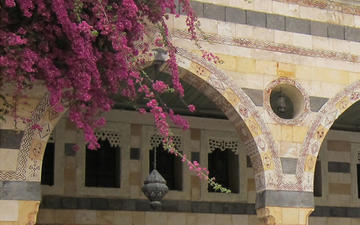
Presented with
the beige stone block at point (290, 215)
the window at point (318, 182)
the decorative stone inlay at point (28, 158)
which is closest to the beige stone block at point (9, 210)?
the decorative stone inlay at point (28, 158)

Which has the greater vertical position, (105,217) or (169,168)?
(169,168)

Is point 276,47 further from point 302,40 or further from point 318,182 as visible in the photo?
point 318,182

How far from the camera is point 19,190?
26.9 feet

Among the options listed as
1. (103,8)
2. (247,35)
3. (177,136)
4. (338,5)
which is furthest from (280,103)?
(103,8)

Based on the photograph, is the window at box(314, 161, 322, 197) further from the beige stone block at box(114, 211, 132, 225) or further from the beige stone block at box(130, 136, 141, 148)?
the beige stone block at box(114, 211, 132, 225)

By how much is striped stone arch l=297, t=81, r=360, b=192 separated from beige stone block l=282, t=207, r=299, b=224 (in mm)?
355

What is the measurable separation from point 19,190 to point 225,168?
5.49m

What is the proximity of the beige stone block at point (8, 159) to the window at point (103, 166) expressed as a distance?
3.57 m

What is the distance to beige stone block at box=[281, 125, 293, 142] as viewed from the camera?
9.79 metres

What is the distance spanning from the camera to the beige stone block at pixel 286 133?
9789 millimetres

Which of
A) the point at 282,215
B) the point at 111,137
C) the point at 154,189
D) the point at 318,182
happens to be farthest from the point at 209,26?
the point at 318,182

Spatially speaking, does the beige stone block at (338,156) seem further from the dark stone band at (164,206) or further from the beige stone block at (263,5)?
the beige stone block at (263,5)

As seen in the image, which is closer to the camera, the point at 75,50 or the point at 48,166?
the point at 75,50

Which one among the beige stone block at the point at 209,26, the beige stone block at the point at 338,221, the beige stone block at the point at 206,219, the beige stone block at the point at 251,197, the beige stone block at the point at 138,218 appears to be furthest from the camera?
the beige stone block at the point at 338,221
